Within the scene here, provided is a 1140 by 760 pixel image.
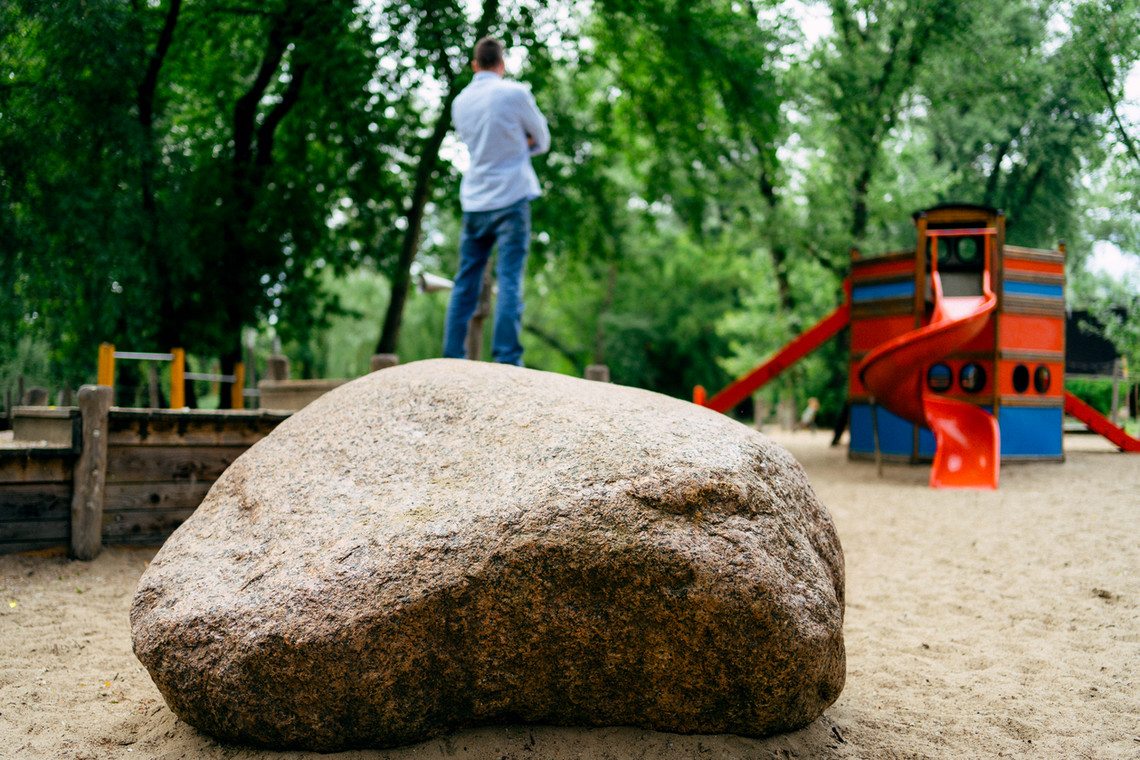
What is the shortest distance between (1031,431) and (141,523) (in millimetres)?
11568

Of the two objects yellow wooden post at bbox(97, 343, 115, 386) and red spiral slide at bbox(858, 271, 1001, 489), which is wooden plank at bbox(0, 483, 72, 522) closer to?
yellow wooden post at bbox(97, 343, 115, 386)

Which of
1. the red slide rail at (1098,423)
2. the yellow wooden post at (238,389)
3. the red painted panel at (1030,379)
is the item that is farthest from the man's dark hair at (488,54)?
the red slide rail at (1098,423)

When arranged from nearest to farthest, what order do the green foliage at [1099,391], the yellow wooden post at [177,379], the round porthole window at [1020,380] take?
1. the yellow wooden post at [177,379]
2. the round porthole window at [1020,380]
3. the green foliage at [1099,391]

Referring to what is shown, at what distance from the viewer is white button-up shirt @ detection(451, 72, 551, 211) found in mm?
5617

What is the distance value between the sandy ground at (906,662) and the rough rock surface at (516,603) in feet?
0.51

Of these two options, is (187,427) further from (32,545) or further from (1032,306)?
(1032,306)

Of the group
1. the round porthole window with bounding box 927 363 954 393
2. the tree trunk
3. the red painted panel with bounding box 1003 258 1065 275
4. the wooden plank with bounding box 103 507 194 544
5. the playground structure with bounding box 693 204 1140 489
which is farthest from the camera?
the red painted panel with bounding box 1003 258 1065 275

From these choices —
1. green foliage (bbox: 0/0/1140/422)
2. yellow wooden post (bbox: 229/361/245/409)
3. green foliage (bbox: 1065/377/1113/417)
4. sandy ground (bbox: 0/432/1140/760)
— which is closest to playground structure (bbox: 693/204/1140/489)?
green foliage (bbox: 0/0/1140/422)

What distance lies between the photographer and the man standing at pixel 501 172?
5.59 meters

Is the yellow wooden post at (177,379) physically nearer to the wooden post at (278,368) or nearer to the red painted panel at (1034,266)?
the wooden post at (278,368)

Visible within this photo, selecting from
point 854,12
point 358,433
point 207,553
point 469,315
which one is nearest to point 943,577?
point 469,315

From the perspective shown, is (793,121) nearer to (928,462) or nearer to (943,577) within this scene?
(928,462)

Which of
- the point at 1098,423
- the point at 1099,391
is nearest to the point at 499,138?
the point at 1098,423

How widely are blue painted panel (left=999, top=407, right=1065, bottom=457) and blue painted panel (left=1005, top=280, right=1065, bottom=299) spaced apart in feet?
5.50
